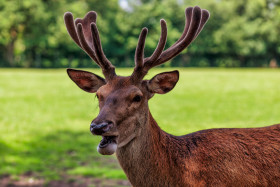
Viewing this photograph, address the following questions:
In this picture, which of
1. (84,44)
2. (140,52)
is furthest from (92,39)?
(140,52)

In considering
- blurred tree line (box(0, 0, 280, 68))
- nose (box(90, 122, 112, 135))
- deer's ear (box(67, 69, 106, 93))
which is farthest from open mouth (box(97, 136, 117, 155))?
blurred tree line (box(0, 0, 280, 68))

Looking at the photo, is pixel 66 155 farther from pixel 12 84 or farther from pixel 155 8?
pixel 155 8

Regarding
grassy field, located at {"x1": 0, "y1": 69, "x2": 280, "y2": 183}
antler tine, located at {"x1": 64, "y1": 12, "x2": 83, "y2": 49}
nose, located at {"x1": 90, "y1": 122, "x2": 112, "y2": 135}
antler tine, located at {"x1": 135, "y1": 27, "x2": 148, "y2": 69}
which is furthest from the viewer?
grassy field, located at {"x1": 0, "y1": 69, "x2": 280, "y2": 183}

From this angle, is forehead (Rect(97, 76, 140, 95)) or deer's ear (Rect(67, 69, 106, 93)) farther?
deer's ear (Rect(67, 69, 106, 93))

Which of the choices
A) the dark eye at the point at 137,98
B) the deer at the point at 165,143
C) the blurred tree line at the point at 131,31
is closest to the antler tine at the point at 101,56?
the deer at the point at 165,143

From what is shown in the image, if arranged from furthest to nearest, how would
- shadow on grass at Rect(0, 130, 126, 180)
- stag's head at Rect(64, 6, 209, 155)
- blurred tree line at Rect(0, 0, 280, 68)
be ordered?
blurred tree line at Rect(0, 0, 280, 68)
shadow on grass at Rect(0, 130, 126, 180)
stag's head at Rect(64, 6, 209, 155)

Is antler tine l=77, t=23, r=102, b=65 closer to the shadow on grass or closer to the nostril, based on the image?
the nostril

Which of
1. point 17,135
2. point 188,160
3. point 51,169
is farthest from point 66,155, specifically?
point 188,160

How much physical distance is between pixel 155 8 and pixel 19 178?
48.5m

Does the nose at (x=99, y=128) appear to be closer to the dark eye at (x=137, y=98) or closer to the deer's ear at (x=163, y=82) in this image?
the dark eye at (x=137, y=98)

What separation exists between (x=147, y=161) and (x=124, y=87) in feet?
1.99

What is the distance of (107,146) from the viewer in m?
2.56

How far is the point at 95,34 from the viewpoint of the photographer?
9.91 ft

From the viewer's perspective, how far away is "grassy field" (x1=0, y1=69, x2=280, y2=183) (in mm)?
8016
